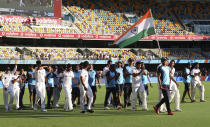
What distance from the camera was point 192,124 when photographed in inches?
410

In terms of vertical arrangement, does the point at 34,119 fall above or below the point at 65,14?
below

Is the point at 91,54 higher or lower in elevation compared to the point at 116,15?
lower

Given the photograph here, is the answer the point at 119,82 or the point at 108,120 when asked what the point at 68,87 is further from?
the point at 108,120

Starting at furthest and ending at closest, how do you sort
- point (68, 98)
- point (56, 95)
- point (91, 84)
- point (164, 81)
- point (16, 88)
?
point (56, 95) → point (91, 84) → point (16, 88) → point (68, 98) → point (164, 81)

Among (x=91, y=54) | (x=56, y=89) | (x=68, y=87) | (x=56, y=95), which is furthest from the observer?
(x=91, y=54)

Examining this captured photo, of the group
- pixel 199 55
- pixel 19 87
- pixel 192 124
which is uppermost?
pixel 199 55

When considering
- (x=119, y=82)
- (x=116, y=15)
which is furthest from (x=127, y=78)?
(x=116, y=15)

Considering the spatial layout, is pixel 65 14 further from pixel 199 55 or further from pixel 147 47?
pixel 199 55

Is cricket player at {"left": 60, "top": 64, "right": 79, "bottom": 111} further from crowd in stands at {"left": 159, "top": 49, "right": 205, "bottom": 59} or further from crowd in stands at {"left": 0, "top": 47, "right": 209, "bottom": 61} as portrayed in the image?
crowd in stands at {"left": 159, "top": 49, "right": 205, "bottom": 59}

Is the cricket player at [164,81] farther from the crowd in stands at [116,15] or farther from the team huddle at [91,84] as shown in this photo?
the crowd in stands at [116,15]

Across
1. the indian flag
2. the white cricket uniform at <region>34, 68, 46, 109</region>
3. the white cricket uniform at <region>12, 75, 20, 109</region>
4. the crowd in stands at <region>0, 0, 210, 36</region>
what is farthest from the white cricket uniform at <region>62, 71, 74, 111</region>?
the crowd in stands at <region>0, 0, 210, 36</region>

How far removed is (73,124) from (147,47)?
48382 millimetres

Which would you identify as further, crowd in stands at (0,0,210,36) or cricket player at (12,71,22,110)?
crowd in stands at (0,0,210,36)

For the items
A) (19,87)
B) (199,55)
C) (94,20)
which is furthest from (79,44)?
(19,87)
